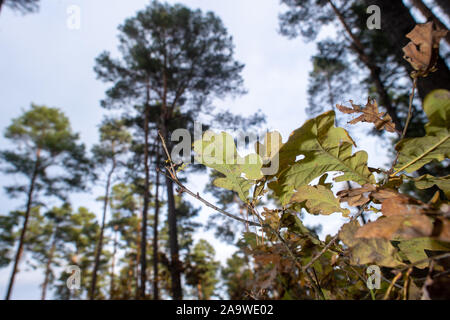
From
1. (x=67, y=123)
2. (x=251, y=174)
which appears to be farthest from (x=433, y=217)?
(x=67, y=123)

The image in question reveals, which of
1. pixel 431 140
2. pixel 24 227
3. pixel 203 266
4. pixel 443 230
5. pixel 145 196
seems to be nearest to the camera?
pixel 443 230

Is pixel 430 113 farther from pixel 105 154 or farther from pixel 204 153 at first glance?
pixel 105 154

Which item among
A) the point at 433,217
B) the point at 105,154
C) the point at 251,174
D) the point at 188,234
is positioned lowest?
the point at 433,217

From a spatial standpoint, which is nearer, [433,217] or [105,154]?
[433,217]

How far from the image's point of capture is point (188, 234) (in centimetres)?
2373

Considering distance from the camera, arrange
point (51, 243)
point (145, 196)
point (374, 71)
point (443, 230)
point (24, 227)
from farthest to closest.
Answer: point (51, 243) → point (24, 227) → point (145, 196) → point (374, 71) → point (443, 230)

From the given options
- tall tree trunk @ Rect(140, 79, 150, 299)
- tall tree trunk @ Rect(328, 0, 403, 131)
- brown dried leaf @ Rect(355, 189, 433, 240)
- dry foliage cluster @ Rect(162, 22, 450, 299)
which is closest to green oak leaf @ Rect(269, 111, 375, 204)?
dry foliage cluster @ Rect(162, 22, 450, 299)

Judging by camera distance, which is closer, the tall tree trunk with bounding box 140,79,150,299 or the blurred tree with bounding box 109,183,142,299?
the tall tree trunk with bounding box 140,79,150,299

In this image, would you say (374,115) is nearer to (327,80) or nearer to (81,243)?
(327,80)

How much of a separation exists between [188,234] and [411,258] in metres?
24.8

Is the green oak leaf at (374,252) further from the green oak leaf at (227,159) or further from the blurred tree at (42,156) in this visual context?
the blurred tree at (42,156)

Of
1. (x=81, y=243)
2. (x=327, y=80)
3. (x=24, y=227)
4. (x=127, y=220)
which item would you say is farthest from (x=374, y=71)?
(x=81, y=243)

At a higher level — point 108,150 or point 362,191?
point 108,150

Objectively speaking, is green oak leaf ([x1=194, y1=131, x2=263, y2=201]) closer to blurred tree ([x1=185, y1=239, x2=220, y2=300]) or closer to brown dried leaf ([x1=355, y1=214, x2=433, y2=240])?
brown dried leaf ([x1=355, y1=214, x2=433, y2=240])
